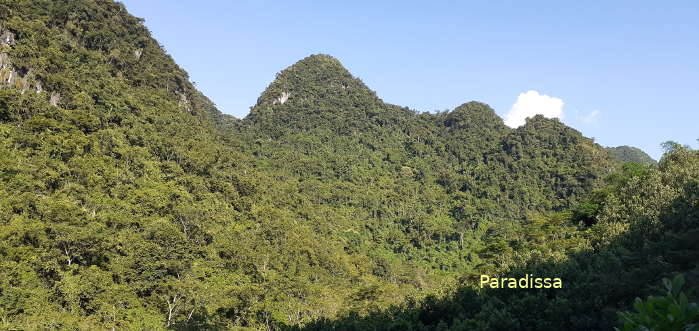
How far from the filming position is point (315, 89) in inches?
5531

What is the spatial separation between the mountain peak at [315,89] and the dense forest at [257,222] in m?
29.9

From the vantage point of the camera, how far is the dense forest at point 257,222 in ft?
58.8

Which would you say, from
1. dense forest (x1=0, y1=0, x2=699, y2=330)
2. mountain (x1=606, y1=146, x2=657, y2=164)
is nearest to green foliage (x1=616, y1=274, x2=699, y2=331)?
dense forest (x1=0, y1=0, x2=699, y2=330)

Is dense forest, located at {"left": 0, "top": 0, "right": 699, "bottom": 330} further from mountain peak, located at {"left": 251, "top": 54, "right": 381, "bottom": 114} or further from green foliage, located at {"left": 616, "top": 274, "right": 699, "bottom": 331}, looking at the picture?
mountain peak, located at {"left": 251, "top": 54, "right": 381, "bottom": 114}

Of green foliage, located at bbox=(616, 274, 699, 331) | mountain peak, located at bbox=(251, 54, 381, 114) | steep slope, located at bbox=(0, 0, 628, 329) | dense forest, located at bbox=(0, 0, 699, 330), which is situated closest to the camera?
green foliage, located at bbox=(616, 274, 699, 331)

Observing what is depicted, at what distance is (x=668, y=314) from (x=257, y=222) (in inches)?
2298

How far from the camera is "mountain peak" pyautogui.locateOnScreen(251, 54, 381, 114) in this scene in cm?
13525

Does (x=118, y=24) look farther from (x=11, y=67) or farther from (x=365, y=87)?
(x=365, y=87)

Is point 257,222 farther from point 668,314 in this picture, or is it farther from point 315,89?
point 315,89

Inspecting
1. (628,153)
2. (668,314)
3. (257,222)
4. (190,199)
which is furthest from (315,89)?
(668,314)

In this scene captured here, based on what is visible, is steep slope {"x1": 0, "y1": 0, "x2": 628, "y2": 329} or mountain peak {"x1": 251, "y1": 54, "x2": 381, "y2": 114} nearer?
steep slope {"x1": 0, "y1": 0, "x2": 628, "y2": 329}

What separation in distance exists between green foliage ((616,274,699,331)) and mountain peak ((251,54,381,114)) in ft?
435

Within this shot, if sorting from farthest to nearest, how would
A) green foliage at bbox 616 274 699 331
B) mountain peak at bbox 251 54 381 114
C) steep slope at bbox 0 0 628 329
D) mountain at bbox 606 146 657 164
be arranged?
1. mountain at bbox 606 146 657 164
2. mountain peak at bbox 251 54 381 114
3. steep slope at bbox 0 0 628 329
4. green foliage at bbox 616 274 699 331

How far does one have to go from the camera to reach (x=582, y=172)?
9906cm
